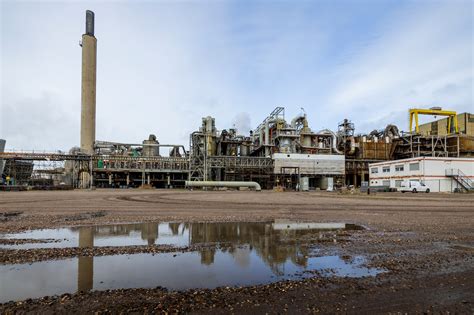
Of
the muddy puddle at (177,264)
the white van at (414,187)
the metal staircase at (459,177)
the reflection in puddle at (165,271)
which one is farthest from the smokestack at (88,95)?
the metal staircase at (459,177)

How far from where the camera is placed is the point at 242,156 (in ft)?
259

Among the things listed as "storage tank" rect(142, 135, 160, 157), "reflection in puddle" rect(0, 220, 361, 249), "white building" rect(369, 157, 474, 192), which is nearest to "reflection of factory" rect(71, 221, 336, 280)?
"reflection in puddle" rect(0, 220, 361, 249)

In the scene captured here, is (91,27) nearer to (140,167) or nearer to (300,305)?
(140,167)

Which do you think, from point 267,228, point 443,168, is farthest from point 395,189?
point 267,228

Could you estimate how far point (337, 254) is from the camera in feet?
27.6

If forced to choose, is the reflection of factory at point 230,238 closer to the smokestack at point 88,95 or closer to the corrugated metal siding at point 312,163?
the corrugated metal siding at point 312,163

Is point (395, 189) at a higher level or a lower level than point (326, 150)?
lower

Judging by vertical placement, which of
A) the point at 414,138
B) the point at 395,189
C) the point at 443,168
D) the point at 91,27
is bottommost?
the point at 395,189

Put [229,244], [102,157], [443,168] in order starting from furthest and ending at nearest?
[102,157] < [443,168] < [229,244]

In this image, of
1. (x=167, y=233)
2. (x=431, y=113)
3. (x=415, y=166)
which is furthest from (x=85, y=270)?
(x=431, y=113)

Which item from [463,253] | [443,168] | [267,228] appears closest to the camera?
[463,253]

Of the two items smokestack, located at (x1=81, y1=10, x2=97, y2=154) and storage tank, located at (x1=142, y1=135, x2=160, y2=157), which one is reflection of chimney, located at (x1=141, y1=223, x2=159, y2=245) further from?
storage tank, located at (x1=142, y1=135, x2=160, y2=157)

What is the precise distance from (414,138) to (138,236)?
93.0 m

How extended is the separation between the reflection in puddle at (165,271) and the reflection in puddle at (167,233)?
74.4 inches
